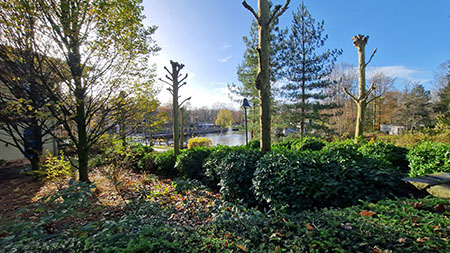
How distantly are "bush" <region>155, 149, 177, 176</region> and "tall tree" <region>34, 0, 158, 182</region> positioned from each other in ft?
7.51

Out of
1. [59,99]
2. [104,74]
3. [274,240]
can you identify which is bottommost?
[274,240]

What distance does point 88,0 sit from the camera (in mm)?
3318

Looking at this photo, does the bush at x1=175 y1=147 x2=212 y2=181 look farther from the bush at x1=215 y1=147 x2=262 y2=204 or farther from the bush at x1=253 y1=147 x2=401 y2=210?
the bush at x1=253 y1=147 x2=401 y2=210

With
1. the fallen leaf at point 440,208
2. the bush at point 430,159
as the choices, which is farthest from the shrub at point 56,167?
the bush at point 430,159

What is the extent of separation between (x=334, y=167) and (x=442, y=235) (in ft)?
4.71

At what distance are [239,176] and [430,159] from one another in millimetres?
3499

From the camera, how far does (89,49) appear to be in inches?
142

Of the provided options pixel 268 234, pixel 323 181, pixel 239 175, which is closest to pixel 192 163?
pixel 239 175

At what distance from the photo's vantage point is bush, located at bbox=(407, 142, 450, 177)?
3129 millimetres

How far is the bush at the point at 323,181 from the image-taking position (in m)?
2.47

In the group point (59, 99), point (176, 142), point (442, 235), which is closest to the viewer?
point (442, 235)

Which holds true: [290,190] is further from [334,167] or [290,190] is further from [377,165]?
[377,165]

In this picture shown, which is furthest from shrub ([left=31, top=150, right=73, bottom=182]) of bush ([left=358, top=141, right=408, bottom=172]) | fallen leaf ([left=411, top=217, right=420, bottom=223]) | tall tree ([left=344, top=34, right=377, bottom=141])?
tall tree ([left=344, top=34, right=377, bottom=141])

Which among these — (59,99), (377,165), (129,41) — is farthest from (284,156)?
(59,99)
